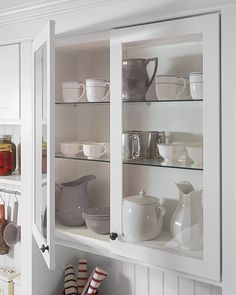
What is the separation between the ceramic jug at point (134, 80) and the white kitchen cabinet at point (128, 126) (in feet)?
0.07

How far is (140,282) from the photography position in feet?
5.89

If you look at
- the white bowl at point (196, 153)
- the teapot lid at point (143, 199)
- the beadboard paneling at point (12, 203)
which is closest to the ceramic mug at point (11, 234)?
the beadboard paneling at point (12, 203)

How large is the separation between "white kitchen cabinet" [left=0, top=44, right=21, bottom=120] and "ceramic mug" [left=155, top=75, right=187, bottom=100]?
2.40ft

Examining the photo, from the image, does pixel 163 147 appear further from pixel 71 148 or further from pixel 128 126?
pixel 71 148

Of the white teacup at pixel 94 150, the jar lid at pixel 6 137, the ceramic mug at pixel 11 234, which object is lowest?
the ceramic mug at pixel 11 234

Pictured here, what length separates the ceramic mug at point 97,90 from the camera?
59.9 inches

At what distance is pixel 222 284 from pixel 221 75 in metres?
A: 0.67

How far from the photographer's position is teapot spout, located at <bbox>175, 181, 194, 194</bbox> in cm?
130

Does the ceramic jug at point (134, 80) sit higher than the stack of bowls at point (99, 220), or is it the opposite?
the ceramic jug at point (134, 80)

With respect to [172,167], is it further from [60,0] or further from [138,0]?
[60,0]

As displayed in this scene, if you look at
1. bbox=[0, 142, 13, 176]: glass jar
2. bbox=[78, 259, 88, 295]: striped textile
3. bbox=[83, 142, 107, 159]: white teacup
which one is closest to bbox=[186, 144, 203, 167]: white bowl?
bbox=[83, 142, 107, 159]: white teacup

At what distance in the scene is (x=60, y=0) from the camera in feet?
4.88

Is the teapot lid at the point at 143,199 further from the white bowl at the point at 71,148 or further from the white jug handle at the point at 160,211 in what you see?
the white bowl at the point at 71,148

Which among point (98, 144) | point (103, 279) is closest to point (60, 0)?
point (98, 144)
